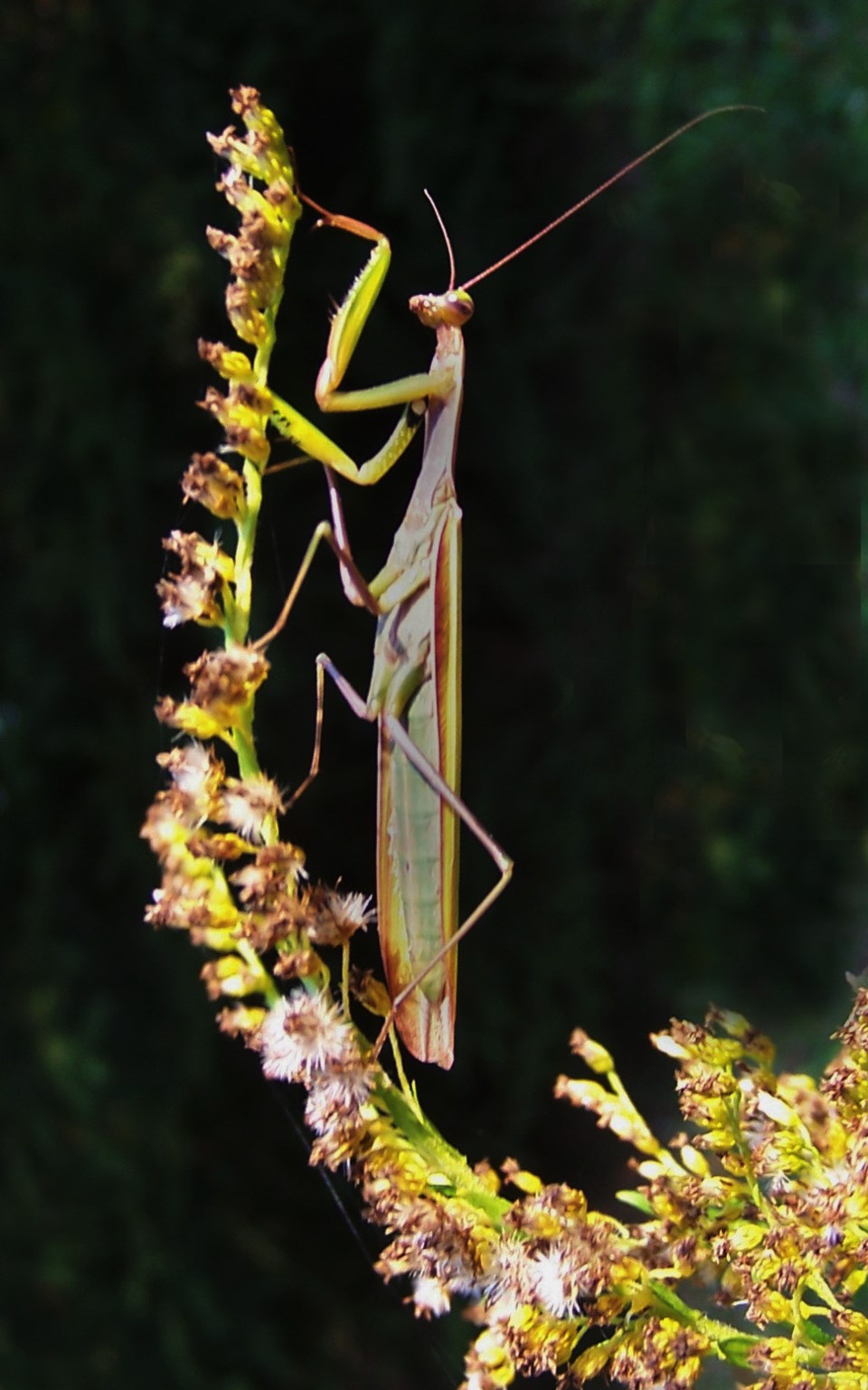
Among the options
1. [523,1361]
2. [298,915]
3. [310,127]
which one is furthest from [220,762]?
[310,127]

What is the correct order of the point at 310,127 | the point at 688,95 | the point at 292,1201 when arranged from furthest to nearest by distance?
the point at 292,1201, the point at 688,95, the point at 310,127

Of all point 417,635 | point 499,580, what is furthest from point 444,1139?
point 499,580

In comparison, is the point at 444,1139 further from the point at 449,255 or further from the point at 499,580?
the point at 499,580

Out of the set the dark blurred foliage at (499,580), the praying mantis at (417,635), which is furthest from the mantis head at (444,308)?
the dark blurred foliage at (499,580)

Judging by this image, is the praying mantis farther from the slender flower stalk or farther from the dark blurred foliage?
the dark blurred foliage

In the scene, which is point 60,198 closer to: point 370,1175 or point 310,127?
point 310,127

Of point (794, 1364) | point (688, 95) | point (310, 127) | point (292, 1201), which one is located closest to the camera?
point (794, 1364)

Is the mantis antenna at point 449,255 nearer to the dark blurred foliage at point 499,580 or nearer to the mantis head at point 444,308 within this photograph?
the mantis head at point 444,308
